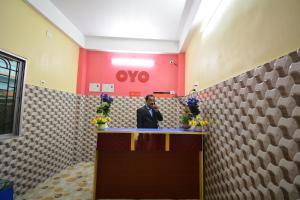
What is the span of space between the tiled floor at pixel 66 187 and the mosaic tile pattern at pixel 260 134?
2.31m

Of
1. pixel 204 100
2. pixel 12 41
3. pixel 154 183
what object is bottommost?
pixel 154 183

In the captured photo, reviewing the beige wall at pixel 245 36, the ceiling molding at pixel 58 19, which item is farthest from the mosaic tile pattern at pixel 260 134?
the ceiling molding at pixel 58 19

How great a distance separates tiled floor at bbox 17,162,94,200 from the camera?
3033 mm

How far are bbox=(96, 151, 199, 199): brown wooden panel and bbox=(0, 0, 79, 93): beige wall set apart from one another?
211cm

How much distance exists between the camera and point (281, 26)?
4.73 ft

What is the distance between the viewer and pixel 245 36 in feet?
6.49

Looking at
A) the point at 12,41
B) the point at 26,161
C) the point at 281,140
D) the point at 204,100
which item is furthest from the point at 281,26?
the point at 26,161

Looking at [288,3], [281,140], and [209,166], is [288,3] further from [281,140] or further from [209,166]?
[209,166]

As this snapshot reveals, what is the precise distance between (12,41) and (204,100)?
3338mm

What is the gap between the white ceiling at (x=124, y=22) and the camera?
363 centimetres

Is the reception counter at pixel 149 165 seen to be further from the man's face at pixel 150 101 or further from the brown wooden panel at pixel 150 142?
the man's face at pixel 150 101

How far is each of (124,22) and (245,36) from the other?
3129 millimetres

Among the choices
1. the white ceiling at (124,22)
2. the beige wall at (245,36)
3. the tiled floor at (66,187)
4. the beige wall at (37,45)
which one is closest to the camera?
the beige wall at (245,36)

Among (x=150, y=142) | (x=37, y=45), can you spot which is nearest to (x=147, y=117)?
(x=150, y=142)
